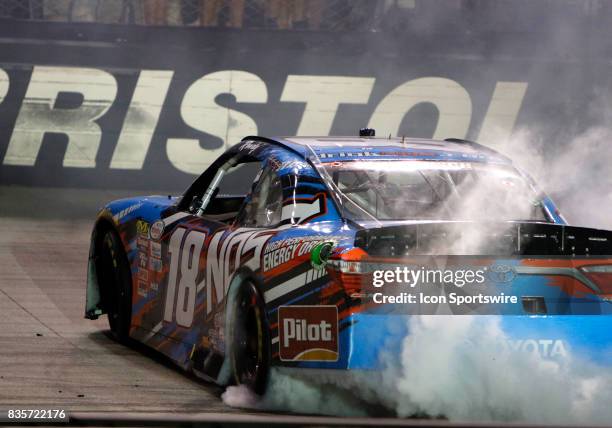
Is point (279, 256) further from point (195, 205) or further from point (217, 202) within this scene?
point (217, 202)

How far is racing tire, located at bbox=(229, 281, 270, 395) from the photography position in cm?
586

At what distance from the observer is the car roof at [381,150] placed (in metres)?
Answer: 6.50

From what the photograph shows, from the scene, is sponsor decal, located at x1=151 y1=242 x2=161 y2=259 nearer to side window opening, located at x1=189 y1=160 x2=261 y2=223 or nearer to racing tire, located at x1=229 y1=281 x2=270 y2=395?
side window opening, located at x1=189 y1=160 x2=261 y2=223

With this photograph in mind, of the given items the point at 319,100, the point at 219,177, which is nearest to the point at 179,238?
the point at 219,177

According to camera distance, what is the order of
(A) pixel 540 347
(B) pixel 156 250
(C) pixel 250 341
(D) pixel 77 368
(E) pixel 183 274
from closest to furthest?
(A) pixel 540 347 < (C) pixel 250 341 < (E) pixel 183 274 < (D) pixel 77 368 < (B) pixel 156 250

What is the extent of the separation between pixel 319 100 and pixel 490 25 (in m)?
2.38

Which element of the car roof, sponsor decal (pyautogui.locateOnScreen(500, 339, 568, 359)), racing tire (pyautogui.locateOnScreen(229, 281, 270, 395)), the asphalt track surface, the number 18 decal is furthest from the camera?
the number 18 decal

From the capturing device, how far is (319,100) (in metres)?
17.5

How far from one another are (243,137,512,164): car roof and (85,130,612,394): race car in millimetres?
11

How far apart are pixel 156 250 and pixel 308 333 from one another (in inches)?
77.9

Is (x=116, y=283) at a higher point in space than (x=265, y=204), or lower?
lower

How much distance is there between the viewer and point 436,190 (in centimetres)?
654

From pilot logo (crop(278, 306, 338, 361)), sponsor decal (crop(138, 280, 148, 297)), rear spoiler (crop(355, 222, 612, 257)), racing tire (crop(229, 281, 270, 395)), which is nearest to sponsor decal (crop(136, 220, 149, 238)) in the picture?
sponsor decal (crop(138, 280, 148, 297))

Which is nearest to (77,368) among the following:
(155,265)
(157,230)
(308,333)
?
(155,265)
